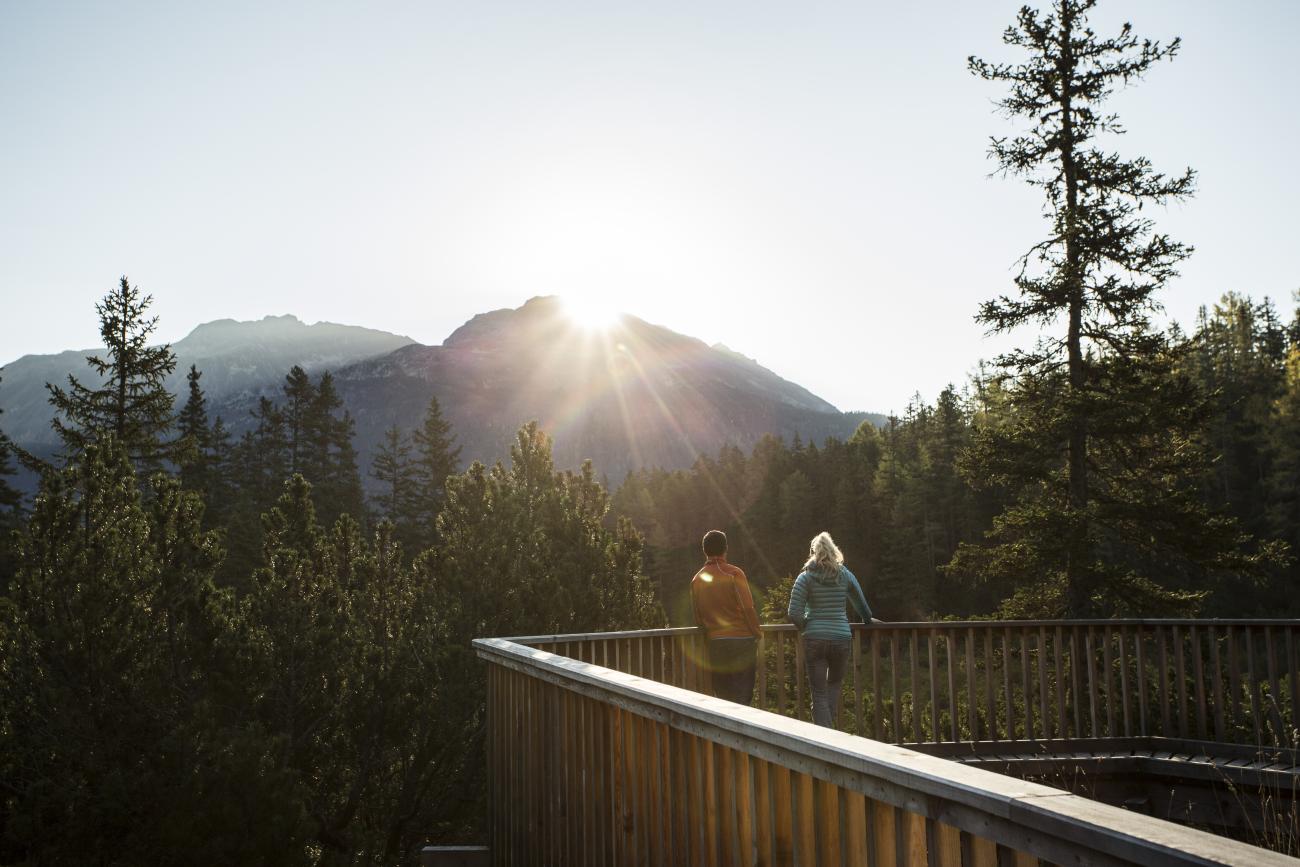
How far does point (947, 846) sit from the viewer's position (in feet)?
6.52

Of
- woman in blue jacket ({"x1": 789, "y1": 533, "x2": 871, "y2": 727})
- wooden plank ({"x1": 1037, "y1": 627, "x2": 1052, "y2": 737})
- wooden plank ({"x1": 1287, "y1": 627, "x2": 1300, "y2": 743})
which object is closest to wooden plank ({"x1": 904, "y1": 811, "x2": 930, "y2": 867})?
woman in blue jacket ({"x1": 789, "y1": 533, "x2": 871, "y2": 727})

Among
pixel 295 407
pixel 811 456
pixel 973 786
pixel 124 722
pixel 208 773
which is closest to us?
pixel 973 786

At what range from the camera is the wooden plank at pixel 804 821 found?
8.24ft

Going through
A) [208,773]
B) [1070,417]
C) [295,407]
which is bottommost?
[208,773]

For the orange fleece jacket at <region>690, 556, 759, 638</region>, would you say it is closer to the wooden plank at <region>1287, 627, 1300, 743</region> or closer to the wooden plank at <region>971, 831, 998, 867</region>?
the wooden plank at <region>1287, 627, 1300, 743</region>

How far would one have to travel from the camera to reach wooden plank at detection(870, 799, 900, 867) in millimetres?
2182

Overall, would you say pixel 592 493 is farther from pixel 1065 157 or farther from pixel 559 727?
pixel 559 727

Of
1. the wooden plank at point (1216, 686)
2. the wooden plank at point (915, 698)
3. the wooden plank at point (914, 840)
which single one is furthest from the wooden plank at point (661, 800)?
the wooden plank at point (1216, 686)

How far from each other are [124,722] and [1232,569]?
20.6 m

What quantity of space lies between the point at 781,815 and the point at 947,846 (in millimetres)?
A: 768

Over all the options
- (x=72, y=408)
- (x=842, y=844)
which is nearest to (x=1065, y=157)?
(x=842, y=844)

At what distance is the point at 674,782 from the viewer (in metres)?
3.34

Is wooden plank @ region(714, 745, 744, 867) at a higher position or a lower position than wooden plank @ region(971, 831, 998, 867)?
lower

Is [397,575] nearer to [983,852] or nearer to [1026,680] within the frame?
[1026,680]
